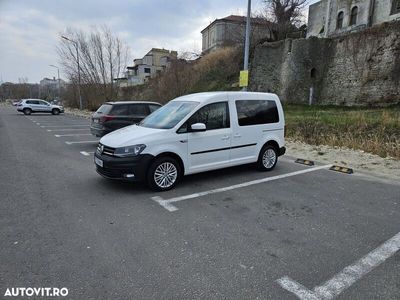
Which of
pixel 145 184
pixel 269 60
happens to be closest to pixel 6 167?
pixel 145 184

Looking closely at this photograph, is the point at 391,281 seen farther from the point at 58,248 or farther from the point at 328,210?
the point at 58,248

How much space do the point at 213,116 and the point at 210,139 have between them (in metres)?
0.50

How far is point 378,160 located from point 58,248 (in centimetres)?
834

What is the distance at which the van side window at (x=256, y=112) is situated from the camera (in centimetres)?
636

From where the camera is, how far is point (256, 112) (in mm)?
6672

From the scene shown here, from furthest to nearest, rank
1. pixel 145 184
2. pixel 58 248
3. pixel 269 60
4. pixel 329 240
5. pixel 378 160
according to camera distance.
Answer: pixel 269 60 < pixel 378 160 < pixel 145 184 < pixel 329 240 < pixel 58 248

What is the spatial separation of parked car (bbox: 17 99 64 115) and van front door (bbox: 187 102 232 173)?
3252 cm

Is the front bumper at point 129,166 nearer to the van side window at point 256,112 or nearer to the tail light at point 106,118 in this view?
the van side window at point 256,112

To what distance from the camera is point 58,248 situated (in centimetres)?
337

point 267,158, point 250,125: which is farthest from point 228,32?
point 250,125

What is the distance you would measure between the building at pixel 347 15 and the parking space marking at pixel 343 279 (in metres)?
30.3

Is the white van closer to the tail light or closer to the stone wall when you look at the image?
the tail light

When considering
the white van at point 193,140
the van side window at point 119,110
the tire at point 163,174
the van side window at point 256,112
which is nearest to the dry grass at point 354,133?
the van side window at point 256,112

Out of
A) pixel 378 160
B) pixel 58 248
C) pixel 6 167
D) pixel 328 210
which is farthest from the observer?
pixel 378 160
